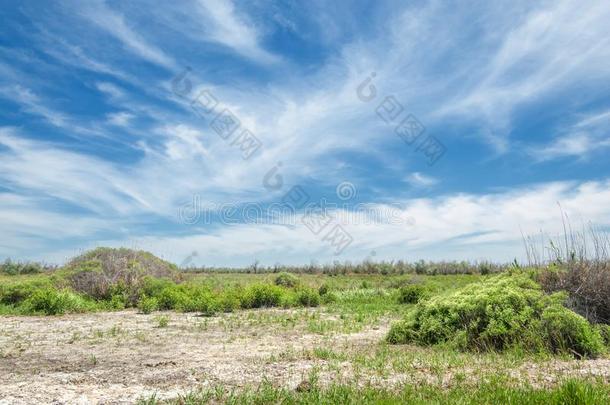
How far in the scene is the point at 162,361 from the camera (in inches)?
347

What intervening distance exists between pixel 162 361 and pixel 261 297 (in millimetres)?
11584

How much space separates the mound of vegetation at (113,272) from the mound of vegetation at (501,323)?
578 inches

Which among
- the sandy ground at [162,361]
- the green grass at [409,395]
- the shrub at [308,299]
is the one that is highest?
the shrub at [308,299]

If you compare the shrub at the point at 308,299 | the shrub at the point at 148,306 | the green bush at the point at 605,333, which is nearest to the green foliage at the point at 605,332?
the green bush at the point at 605,333

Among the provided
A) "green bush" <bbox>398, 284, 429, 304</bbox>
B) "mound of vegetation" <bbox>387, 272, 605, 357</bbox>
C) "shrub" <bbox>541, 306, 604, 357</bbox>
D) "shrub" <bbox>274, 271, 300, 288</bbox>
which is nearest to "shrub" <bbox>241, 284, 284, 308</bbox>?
"green bush" <bbox>398, 284, 429, 304</bbox>

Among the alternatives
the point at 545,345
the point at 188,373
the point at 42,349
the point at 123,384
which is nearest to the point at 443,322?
the point at 545,345

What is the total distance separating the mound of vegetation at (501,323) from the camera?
962 centimetres

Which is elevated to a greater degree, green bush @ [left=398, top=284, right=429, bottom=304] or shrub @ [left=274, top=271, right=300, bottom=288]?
shrub @ [left=274, top=271, right=300, bottom=288]

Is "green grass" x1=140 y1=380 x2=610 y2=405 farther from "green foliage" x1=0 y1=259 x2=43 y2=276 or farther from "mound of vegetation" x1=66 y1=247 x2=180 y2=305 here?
"green foliage" x1=0 y1=259 x2=43 y2=276

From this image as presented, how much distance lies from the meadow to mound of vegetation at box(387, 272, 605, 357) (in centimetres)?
3

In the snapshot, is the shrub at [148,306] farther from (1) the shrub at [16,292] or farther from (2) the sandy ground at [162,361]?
(1) the shrub at [16,292]

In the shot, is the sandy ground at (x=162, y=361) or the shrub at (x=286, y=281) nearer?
the sandy ground at (x=162, y=361)

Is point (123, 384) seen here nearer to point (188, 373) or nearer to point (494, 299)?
point (188, 373)

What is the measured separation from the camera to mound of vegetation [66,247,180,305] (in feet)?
72.9
